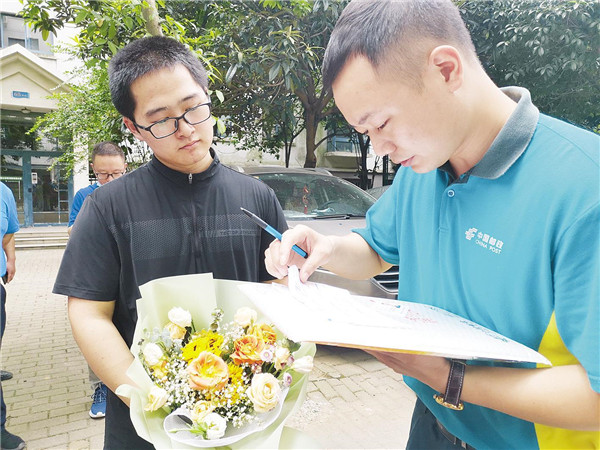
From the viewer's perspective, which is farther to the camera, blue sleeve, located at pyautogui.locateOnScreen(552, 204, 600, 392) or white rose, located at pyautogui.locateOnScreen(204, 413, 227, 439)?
white rose, located at pyautogui.locateOnScreen(204, 413, 227, 439)

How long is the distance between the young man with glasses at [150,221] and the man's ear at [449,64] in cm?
89

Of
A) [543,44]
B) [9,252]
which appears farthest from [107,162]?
[543,44]

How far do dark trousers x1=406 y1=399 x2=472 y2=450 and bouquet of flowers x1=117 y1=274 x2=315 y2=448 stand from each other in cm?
47

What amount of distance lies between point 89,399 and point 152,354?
2.92m

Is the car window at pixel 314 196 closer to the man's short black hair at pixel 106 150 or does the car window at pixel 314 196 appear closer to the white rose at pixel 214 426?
the man's short black hair at pixel 106 150

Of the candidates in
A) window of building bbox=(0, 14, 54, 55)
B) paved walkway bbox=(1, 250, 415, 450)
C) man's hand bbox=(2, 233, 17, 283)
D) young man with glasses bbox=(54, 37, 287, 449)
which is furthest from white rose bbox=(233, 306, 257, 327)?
window of building bbox=(0, 14, 54, 55)

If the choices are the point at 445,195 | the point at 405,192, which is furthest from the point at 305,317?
the point at 405,192

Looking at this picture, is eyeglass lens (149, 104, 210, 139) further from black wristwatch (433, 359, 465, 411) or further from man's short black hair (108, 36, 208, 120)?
black wristwatch (433, 359, 465, 411)

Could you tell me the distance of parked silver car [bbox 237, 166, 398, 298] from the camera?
3.64 metres

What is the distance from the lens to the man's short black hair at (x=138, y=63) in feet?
4.71

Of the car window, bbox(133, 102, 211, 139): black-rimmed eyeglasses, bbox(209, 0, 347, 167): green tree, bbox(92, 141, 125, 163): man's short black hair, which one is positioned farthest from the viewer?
bbox(209, 0, 347, 167): green tree

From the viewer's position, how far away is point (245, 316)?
1062 millimetres

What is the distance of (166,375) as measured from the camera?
3.26ft

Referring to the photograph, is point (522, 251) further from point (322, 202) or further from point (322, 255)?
point (322, 202)
